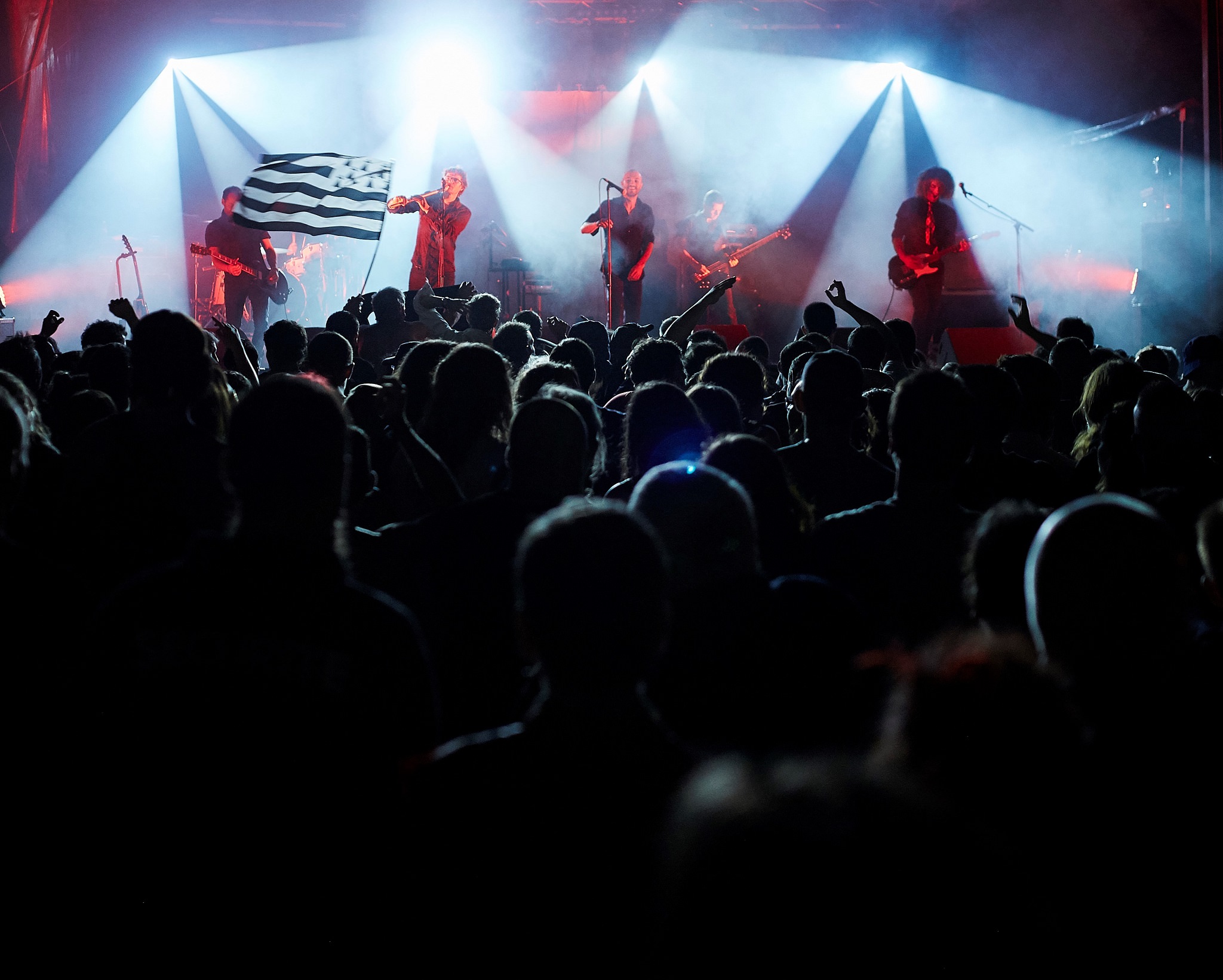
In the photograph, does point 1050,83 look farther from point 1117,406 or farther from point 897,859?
point 897,859

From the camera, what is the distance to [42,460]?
313 cm

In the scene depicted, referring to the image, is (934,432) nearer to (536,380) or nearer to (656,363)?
(536,380)

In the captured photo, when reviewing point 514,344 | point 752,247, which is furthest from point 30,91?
point 514,344

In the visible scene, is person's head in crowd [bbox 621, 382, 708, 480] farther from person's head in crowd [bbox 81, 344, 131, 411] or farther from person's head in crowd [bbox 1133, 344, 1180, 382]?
person's head in crowd [bbox 1133, 344, 1180, 382]

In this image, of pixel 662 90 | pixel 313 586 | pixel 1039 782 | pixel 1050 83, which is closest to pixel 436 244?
pixel 662 90

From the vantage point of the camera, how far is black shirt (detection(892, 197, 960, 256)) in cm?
1261

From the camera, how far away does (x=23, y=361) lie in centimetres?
520

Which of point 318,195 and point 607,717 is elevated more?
point 318,195

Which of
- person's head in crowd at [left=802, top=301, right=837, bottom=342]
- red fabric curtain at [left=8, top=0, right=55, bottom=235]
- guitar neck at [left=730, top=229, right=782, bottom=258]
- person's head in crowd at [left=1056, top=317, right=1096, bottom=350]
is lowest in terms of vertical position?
person's head in crowd at [left=1056, top=317, right=1096, bottom=350]

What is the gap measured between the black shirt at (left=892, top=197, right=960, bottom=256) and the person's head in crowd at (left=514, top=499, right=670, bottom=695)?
12125 mm

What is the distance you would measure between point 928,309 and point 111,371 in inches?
417

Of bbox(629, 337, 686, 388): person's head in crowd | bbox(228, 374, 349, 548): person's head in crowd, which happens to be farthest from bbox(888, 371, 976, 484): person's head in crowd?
bbox(629, 337, 686, 388): person's head in crowd

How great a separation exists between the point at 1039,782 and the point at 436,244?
11.9 meters

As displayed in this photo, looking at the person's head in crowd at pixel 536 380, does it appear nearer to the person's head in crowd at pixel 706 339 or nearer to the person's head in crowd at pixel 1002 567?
the person's head in crowd at pixel 706 339
